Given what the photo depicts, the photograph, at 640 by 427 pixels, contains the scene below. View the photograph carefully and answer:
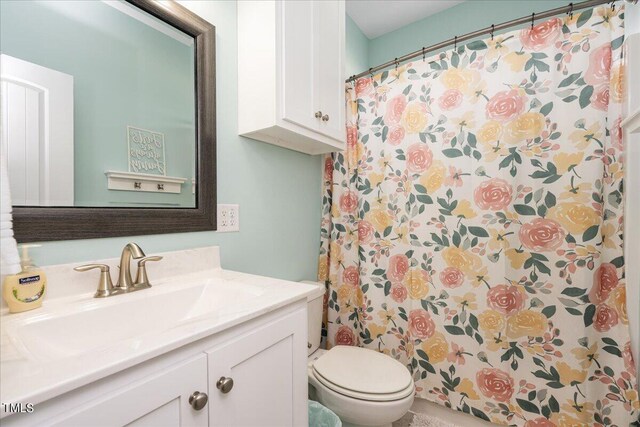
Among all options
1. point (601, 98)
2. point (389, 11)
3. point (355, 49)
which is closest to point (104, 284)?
point (601, 98)

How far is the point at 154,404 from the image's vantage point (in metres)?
0.49

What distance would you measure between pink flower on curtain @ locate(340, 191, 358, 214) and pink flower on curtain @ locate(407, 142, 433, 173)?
14.9 inches

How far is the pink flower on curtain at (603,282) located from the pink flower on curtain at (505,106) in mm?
748

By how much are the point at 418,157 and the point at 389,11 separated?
127cm

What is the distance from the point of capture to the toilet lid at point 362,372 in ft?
3.75

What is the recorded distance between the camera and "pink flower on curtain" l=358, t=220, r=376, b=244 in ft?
5.54

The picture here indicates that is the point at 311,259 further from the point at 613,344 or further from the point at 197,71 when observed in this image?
the point at 613,344

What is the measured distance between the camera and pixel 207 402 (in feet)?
1.88

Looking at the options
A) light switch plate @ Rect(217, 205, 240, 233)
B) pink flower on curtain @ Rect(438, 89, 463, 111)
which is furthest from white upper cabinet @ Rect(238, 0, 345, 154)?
pink flower on curtain @ Rect(438, 89, 463, 111)

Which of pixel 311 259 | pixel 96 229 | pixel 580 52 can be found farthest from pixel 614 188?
pixel 96 229

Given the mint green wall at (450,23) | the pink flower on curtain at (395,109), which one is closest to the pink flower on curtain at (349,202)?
the pink flower on curtain at (395,109)

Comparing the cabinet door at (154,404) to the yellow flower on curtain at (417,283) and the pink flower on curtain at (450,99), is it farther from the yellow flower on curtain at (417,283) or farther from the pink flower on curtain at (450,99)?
the pink flower on curtain at (450,99)

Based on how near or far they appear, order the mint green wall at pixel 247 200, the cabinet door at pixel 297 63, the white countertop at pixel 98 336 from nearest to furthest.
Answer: the white countertop at pixel 98 336 < the mint green wall at pixel 247 200 < the cabinet door at pixel 297 63

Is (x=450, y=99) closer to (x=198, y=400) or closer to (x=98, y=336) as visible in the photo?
(x=198, y=400)
